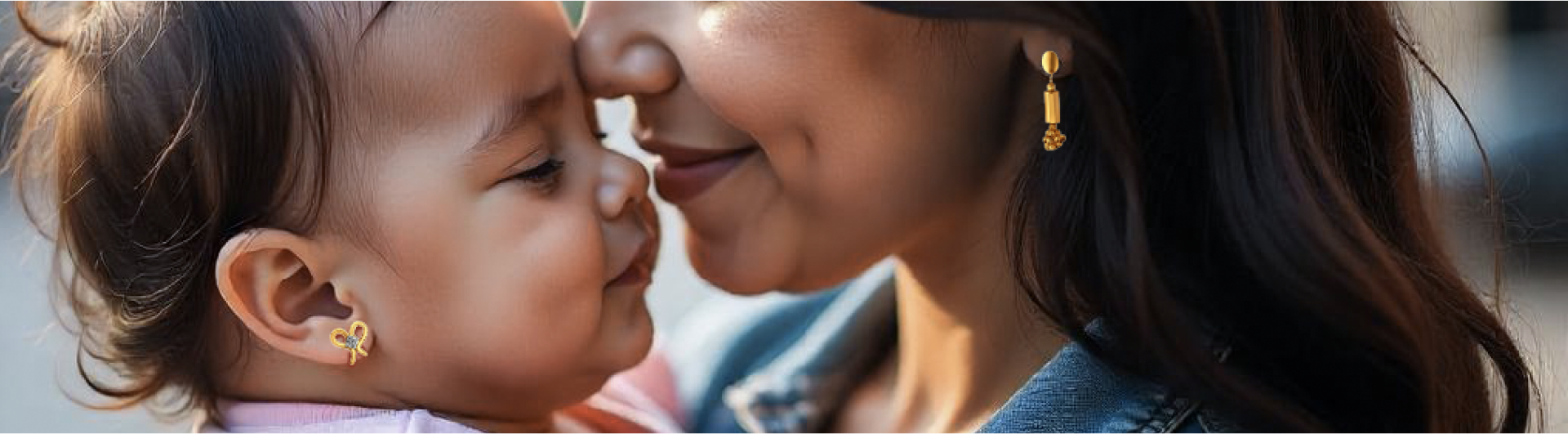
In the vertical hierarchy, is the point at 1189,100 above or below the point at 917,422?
above

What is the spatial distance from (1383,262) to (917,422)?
600 millimetres

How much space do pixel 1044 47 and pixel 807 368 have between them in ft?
2.03

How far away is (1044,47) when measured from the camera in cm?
171

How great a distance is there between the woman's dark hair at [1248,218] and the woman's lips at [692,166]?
0.97 ft

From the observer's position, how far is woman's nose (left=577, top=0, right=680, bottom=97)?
1.77 m

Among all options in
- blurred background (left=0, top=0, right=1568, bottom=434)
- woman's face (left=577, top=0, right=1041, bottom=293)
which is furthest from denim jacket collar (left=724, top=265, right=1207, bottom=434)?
blurred background (left=0, top=0, right=1568, bottom=434)

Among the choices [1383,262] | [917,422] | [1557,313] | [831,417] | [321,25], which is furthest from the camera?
[1557,313]

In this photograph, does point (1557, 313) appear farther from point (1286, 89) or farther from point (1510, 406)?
point (1286, 89)

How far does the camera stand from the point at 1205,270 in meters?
1.63

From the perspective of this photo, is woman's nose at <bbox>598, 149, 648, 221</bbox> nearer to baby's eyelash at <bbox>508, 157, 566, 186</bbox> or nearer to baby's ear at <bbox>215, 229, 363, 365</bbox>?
baby's eyelash at <bbox>508, 157, 566, 186</bbox>

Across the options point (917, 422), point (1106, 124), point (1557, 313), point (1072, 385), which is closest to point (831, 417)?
point (917, 422)

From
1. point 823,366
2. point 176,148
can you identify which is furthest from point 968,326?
point 176,148

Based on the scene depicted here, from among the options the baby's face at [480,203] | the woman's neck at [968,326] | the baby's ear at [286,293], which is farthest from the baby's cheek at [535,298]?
the woman's neck at [968,326]

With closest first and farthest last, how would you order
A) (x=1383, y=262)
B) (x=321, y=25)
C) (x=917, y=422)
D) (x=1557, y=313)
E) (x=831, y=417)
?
(x=1383, y=262)
(x=321, y=25)
(x=917, y=422)
(x=831, y=417)
(x=1557, y=313)
